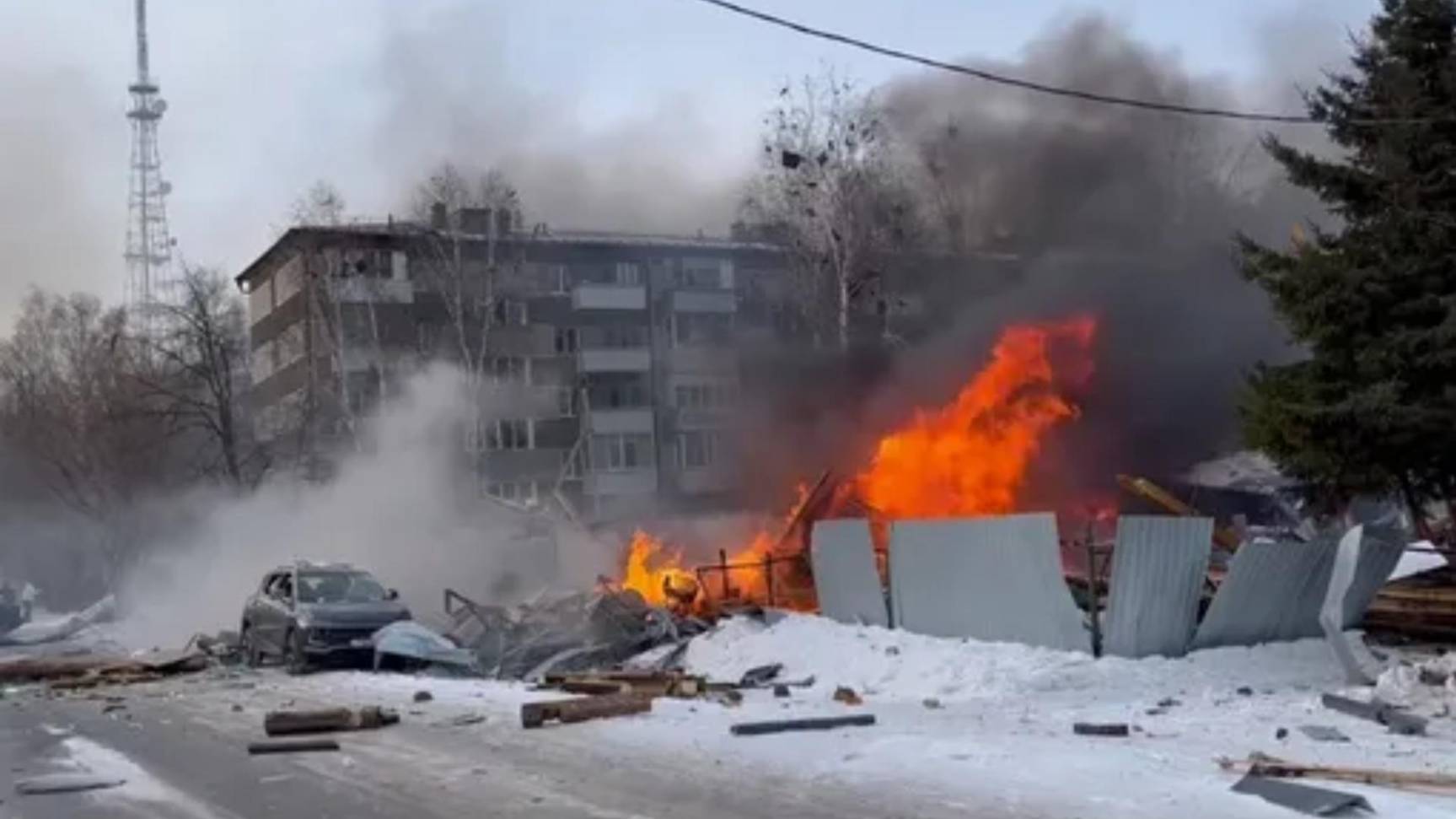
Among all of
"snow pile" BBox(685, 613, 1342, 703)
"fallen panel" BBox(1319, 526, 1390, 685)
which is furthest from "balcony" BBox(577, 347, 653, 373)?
"fallen panel" BBox(1319, 526, 1390, 685)

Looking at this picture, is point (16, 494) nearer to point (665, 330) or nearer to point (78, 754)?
point (665, 330)

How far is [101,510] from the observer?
5503 centimetres

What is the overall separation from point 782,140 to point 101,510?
99.4 feet

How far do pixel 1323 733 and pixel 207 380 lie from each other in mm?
42769

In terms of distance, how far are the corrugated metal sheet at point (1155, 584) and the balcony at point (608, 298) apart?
41.5 meters

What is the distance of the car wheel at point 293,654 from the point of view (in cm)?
2314

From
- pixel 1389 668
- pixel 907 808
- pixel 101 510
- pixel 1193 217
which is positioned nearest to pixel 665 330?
pixel 101 510

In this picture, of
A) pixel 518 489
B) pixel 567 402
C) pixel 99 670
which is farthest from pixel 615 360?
pixel 99 670

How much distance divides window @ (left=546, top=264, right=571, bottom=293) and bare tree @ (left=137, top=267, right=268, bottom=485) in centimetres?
1141

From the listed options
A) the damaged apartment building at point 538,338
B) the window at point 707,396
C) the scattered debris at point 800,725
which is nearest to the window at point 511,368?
the damaged apartment building at point 538,338

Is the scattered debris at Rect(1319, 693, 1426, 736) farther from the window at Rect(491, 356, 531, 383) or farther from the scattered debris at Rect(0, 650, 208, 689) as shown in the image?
the window at Rect(491, 356, 531, 383)

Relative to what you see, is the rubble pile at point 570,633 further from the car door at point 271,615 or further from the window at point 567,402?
the window at point 567,402

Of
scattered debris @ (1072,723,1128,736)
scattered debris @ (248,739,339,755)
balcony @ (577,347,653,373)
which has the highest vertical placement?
balcony @ (577,347,653,373)

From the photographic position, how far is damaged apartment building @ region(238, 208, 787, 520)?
139ft
